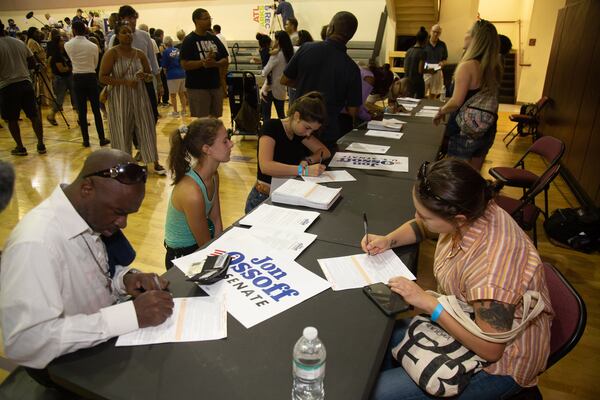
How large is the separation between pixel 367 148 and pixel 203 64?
88.9 inches

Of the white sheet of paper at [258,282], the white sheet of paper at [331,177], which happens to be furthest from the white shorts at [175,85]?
the white sheet of paper at [258,282]

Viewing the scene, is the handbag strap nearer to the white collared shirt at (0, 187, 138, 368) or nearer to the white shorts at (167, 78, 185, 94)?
the white collared shirt at (0, 187, 138, 368)

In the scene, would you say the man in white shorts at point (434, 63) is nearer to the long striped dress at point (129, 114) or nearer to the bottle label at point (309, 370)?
the long striped dress at point (129, 114)

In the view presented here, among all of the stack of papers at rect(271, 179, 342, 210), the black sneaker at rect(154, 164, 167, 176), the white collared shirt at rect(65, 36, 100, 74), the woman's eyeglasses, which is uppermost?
the white collared shirt at rect(65, 36, 100, 74)

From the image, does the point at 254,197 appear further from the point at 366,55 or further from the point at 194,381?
the point at 366,55

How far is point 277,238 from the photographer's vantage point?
156cm

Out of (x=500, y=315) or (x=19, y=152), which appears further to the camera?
(x=19, y=152)

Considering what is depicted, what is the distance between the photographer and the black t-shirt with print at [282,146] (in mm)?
2365

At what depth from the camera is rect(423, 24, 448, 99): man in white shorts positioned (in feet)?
23.1

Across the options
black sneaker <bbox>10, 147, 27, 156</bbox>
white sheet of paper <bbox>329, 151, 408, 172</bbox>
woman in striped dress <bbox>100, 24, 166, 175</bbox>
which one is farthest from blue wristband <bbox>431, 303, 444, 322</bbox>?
black sneaker <bbox>10, 147, 27, 156</bbox>

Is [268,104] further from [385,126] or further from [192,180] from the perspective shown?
[192,180]

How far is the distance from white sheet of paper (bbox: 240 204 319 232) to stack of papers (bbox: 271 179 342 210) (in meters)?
0.07

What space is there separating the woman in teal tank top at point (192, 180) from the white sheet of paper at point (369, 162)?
3.01 feet

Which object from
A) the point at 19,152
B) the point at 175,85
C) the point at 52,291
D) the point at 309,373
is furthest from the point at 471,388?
the point at 175,85
